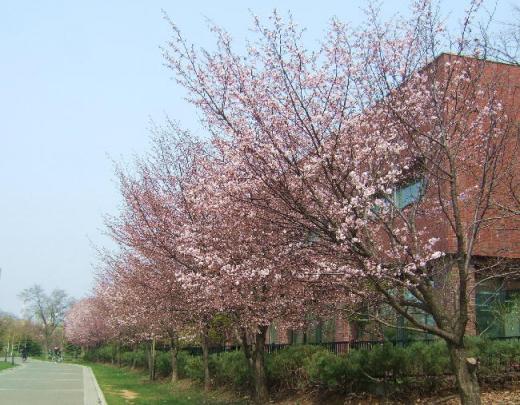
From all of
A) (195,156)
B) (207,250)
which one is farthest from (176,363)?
(207,250)

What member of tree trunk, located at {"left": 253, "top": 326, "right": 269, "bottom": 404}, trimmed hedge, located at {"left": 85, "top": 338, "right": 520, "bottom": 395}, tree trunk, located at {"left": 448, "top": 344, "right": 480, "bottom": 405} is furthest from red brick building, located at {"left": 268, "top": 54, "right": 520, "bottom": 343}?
tree trunk, located at {"left": 448, "top": 344, "right": 480, "bottom": 405}

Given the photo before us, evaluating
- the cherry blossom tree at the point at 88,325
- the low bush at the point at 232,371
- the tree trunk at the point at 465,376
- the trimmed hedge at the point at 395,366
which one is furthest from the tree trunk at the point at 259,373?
the cherry blossom tree at the point at 88,325

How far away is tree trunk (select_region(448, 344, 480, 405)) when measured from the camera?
6.72m

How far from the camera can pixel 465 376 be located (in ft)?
22.3

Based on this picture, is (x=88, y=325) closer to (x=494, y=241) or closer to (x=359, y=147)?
(x=494, y=241)

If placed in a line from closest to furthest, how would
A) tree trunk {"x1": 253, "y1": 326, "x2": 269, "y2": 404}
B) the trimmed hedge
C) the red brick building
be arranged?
the red brick building
the trimmed hedge
tree trunk {"x1": 253, "y1": 326, "x2": 269, "y2": 404}

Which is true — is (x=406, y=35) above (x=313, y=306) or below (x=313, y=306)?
above

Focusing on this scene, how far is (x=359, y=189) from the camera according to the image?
6.95m

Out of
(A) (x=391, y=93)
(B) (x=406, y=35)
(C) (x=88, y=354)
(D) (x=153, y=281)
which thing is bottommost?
(C) (x=88, y=354)

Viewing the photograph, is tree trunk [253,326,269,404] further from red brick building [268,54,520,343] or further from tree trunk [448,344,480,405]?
tree trunk [448,344,480,405]

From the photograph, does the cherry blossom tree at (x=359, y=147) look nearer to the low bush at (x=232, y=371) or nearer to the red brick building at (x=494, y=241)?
the red brick building at (x=494, y=241)

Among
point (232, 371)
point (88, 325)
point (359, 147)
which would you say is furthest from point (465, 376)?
point (88, 325)

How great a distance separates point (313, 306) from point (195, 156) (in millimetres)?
4594

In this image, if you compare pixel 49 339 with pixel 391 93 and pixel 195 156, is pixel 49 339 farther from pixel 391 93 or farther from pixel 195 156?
pixel 391 93
